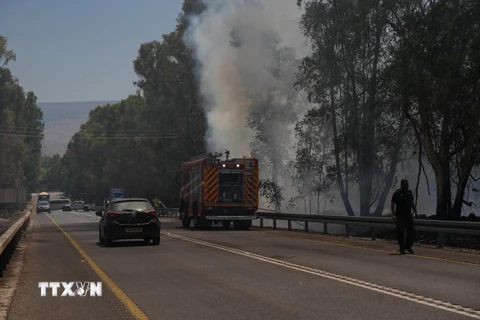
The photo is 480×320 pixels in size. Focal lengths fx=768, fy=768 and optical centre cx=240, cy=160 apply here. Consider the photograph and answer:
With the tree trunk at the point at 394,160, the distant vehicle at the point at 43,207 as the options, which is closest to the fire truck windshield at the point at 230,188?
the tree trunk at the point at 394,160

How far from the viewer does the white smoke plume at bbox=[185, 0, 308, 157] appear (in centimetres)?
5828

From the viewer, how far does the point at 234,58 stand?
59.2 meters

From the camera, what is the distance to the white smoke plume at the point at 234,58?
58281 mm

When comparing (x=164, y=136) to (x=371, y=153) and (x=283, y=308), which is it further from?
(x=283, y=308)

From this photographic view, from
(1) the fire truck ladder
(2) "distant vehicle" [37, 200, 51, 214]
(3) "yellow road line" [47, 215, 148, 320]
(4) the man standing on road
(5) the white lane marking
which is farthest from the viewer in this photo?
(2) "distant vehicle" [37, 200, 51, 214]

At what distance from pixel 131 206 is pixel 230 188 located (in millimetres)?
11752

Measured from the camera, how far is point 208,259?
59.5 feet

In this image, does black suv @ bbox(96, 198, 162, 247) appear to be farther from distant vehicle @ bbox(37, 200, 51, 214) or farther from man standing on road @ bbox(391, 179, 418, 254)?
distant vehicle @ bbox(37, 200, 51, 214)

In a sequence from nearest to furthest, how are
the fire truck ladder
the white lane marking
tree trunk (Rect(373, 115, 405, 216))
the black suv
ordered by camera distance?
the white lane marking < the black suv < the fire truck ladder < tree trunk (Rect(373, 115, 405, 216))

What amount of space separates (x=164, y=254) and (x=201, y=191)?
15378 millimetres

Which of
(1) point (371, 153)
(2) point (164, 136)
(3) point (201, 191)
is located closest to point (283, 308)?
(3) point (201, 191)

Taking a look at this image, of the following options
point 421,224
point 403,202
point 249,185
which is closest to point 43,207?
point 249,185

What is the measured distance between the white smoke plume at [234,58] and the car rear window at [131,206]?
33992 mm

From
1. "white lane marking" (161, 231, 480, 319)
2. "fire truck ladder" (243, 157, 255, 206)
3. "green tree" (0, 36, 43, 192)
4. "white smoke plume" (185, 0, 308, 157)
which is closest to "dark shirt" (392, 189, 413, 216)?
"white lane marking" (161, 231, 480, 319)
